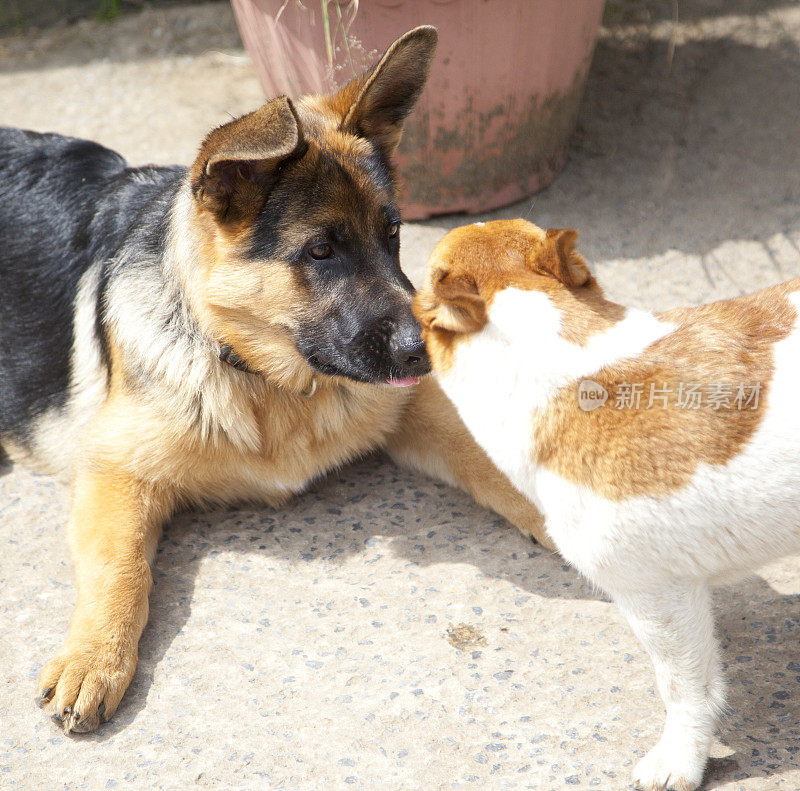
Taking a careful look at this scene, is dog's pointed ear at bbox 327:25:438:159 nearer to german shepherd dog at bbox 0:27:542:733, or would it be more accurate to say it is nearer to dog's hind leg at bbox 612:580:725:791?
german shepherd dog at bbox 0:27:542:733

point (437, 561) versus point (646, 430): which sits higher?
point (646, 430)

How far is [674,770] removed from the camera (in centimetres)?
250

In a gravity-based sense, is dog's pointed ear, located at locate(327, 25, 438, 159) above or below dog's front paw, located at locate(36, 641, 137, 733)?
above

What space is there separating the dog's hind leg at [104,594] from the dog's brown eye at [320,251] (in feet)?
3.77

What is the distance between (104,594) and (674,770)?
1.96 m

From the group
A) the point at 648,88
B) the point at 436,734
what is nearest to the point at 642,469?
the point at 436,734

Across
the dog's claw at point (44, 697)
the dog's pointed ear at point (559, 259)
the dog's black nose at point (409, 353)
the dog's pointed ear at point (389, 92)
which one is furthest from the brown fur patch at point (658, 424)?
the dog's claw at point (44, 697)

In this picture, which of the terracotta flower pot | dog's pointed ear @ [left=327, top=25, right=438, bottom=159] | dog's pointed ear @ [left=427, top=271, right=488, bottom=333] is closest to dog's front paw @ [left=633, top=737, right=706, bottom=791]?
dog's pointed ear @ [left=427, top=271, right=488, bottom=333]

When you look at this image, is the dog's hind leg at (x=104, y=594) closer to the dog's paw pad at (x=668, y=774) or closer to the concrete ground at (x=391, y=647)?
the concrete ground at (x=391, y=647)

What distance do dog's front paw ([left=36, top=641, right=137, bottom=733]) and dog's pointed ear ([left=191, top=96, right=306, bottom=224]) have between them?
1524mm

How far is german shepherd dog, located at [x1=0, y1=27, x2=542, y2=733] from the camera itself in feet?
10.1

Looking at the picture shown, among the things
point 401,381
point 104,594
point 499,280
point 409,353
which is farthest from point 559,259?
point 104,594

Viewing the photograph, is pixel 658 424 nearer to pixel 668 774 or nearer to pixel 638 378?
pixel 638 378

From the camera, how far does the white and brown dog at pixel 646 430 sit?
232 centimetres
